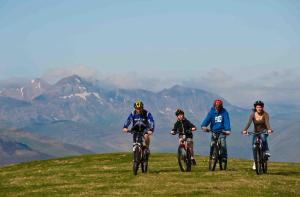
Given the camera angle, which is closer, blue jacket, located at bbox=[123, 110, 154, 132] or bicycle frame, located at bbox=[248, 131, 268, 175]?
bicycle frame, located at bbox=[248, 131, 268, 175]

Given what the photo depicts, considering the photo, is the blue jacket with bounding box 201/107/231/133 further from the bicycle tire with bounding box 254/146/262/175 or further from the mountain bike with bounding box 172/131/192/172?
the bicycle tire with bounding box 254/146/262/175

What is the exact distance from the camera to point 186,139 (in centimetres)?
3344

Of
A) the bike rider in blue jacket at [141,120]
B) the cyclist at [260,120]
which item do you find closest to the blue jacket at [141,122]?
the bike rider in blue jacket at [141,120]

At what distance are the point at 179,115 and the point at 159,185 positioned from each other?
22.3 ft

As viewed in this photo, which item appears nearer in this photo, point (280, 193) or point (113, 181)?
point (280, 193)

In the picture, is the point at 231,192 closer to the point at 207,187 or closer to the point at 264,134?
the point at 207,187

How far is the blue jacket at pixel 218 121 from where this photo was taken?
3288cm

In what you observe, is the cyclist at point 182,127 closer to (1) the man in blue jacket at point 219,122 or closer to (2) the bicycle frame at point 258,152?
(1) the man in blue jacket at point 219,122

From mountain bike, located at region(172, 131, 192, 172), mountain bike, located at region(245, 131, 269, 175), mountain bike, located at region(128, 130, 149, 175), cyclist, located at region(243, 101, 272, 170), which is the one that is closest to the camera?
mountain bike, located at region(245, 131, 269, 175)

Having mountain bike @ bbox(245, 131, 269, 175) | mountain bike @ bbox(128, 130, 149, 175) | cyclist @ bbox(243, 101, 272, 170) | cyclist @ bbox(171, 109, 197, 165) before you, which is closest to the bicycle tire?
mountain bike @ bbox(245, 131, 269, 175)

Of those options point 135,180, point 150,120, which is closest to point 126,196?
point 135,180

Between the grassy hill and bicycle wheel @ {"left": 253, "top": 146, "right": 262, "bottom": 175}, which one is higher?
bicycle wheel @ {"left": 253, "top": 146, "right": 262, "bottom": 175}

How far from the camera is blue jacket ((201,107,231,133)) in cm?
3288

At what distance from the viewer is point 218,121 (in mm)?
32969
